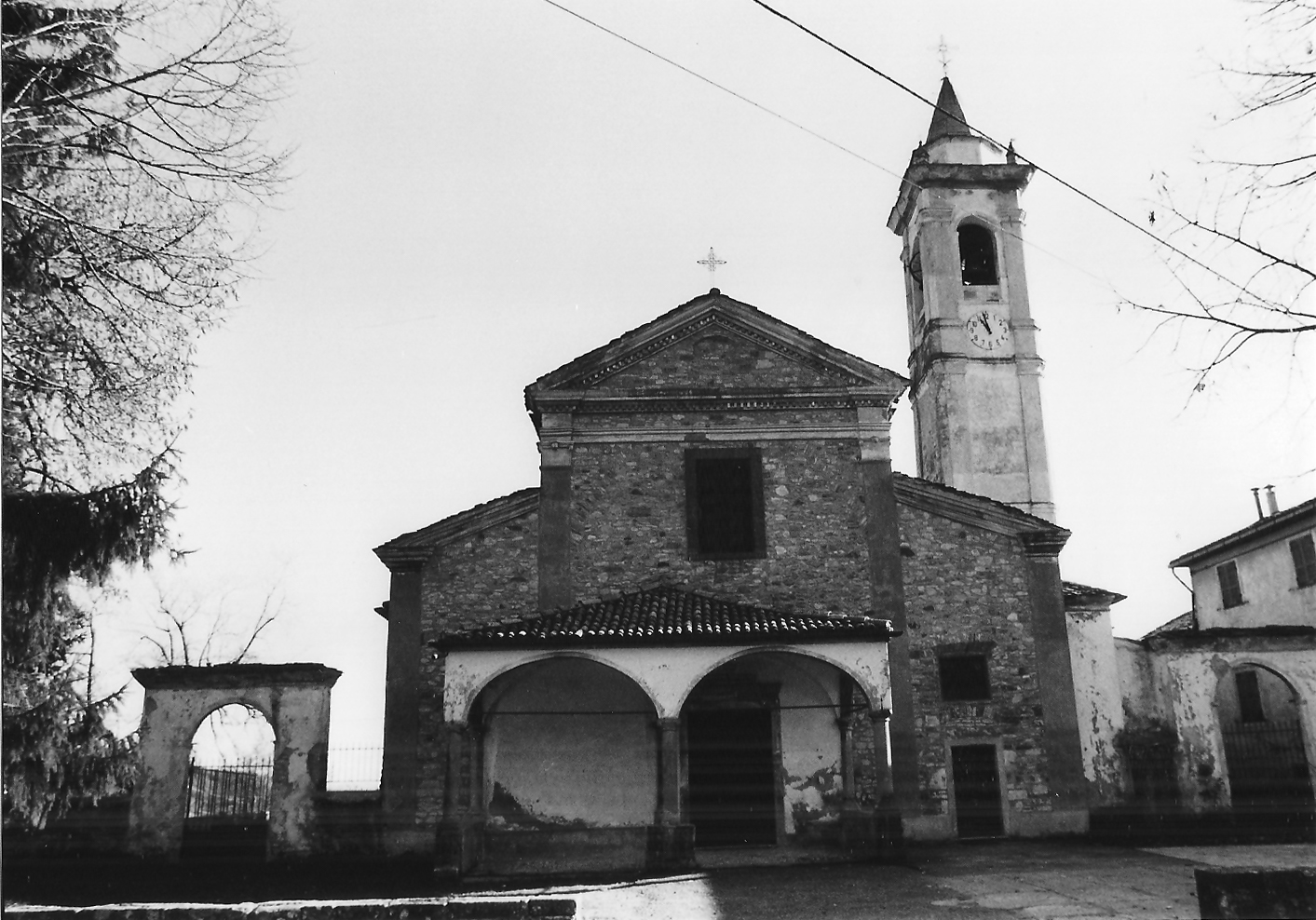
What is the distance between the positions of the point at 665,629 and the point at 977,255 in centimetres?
1556

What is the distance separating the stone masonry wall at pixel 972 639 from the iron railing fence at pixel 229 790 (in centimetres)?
986

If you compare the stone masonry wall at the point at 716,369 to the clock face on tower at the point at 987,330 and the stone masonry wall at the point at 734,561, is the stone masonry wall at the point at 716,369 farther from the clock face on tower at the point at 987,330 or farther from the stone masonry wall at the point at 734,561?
the clock face on tower at the point at 987,330

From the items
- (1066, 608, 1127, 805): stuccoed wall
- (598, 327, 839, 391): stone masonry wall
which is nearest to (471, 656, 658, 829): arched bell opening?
(598, 327, 839, 391): stone masonry wall

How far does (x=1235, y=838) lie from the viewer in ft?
50.4

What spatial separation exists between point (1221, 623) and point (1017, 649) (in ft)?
36.8

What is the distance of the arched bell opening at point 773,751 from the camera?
49.1 ft

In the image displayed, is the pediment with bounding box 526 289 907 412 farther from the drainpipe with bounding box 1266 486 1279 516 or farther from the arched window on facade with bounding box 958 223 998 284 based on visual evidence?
the drainpipe with bounding box 1266 486 1279 516

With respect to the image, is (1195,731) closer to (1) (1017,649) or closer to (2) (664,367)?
(1) (1017,649)

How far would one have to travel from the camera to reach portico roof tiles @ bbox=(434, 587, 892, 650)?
536 inches

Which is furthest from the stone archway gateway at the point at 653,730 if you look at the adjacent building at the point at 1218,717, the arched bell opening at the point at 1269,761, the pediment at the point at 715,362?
the arched bell opening at the point at 1269,761

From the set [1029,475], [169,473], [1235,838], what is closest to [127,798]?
[169,473]

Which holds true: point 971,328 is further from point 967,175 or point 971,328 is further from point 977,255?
point 967,175

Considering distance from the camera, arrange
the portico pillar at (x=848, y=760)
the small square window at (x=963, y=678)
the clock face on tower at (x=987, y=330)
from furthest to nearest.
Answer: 1. the clock face on tower at (x=987, y=330)
2. the small square window at (x=963, y=678)
3. the portico pillar at (x=848, y=760)

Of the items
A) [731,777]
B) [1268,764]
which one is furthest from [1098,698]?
[731,777]
